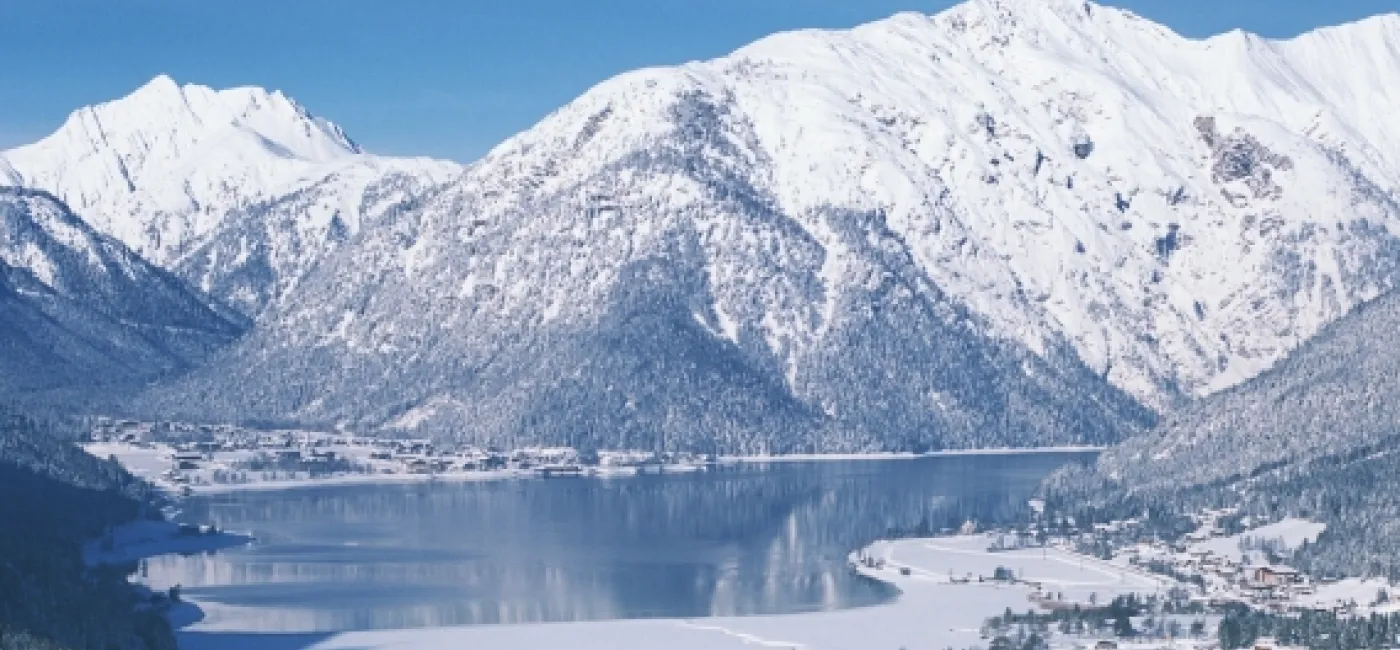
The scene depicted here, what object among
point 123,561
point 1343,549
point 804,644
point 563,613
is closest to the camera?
point 804,644

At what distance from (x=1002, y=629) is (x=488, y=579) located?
42.2 metres

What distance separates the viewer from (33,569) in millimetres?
157625

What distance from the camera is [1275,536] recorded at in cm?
18800

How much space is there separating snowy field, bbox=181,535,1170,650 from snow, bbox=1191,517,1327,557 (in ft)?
40.2

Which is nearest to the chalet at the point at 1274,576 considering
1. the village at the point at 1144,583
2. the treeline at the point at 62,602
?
the village at the point at 1144,583

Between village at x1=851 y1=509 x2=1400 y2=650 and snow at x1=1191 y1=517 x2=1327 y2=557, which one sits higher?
snow at x1=1191 y1=517 x2=1327 y2=557

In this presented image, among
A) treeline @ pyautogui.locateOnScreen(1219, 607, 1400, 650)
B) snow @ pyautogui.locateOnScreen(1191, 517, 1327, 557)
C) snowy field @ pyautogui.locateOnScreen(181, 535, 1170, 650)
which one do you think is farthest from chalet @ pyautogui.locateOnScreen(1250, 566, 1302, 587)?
treeline @ pyautogui.locateOnScreen(1219, 607, 1400, 650)

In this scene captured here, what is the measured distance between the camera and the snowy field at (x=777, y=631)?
5906 inches

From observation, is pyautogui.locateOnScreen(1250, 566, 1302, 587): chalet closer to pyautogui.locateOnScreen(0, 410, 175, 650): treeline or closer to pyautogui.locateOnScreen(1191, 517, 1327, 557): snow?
pyautogui.locateOnScreen(1191, 517, 1327, 557): snow

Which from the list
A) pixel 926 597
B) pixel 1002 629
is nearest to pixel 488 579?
pixel 926 597

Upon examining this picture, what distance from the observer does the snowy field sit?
15000cm

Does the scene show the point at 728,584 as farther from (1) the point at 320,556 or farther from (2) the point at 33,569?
(2) the point at 33,569

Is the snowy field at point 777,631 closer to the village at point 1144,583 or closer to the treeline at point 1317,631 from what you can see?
the village at point 1144,583

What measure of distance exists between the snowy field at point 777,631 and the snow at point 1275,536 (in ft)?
40.2
